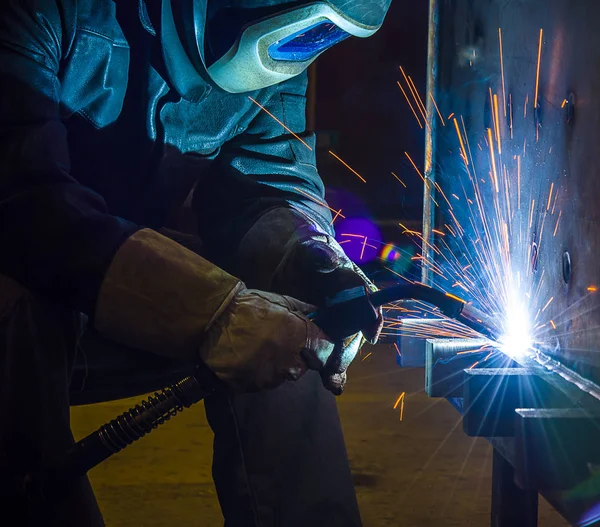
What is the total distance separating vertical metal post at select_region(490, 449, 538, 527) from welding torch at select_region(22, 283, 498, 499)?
0.49 meters

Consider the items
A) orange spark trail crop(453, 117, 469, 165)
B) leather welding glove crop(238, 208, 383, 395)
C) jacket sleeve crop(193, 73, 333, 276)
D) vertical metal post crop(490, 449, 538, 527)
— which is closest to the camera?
leather welding glove crop(238, 208, 383, 395)

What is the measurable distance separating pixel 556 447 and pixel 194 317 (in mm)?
611

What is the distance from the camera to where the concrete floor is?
2371 mm

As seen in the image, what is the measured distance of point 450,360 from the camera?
5.58 feet

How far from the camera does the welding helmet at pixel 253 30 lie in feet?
4.89

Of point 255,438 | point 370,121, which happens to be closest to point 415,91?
point 370,121

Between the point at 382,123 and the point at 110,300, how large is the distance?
5911 mm

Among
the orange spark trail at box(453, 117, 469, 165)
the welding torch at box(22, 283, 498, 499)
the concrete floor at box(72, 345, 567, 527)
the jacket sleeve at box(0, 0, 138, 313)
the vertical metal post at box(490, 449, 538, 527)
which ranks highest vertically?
the orange spark trail at box(453, 117, 469, 165)

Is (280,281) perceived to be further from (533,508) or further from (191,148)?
(533,508)

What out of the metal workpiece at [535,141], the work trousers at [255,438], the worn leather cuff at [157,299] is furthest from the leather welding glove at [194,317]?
the metal workpiece at [535,141]

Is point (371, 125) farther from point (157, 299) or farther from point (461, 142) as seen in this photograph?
point (157, 299)

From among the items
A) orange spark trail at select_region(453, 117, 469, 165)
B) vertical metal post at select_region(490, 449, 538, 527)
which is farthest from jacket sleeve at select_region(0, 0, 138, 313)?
orange spark trail at select_region(453, 117, 469, 165)

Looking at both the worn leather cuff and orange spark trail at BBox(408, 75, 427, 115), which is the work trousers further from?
orange spark trail at BBox(408, 75, 427, 115)

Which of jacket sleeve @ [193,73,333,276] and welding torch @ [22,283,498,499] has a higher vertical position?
jacket sleeve @ [193,73,333,276]
